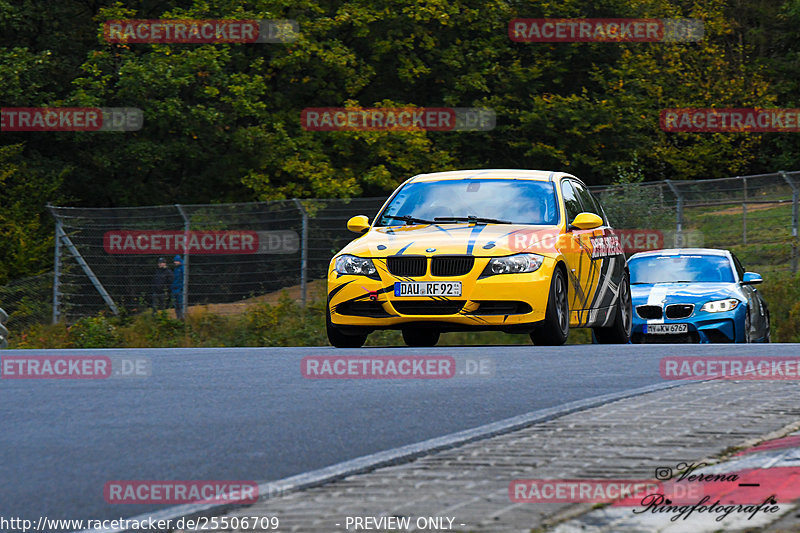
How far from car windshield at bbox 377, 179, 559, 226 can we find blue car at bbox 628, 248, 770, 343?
3892 mm

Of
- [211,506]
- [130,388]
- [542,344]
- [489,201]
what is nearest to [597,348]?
[542,344]

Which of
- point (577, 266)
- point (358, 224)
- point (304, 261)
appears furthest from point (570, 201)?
point (304, 261)

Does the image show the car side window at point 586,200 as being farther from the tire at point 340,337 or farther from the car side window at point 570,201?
the tire at point 340,337

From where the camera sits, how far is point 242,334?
2217 cm

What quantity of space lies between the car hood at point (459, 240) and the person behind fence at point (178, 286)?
10245 millimetres

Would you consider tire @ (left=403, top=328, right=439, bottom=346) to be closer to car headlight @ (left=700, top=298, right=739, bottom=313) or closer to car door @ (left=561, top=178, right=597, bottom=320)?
car door @ (left=561, top=178, right=597, bottom=320)

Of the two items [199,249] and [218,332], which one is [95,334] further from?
[199,249]

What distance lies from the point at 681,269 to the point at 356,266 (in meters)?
7.11

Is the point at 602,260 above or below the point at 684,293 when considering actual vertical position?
above

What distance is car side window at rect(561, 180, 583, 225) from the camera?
14656 millimetres

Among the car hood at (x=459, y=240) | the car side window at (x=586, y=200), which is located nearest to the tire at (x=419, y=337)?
the car side window at (x=586, y=200)

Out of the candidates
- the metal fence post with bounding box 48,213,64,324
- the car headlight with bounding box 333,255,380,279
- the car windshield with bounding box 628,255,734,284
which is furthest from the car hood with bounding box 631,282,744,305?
the metal fence post with bounding box 48,213,64,324

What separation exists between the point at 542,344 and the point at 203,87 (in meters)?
22.7

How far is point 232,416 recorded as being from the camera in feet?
26.6
